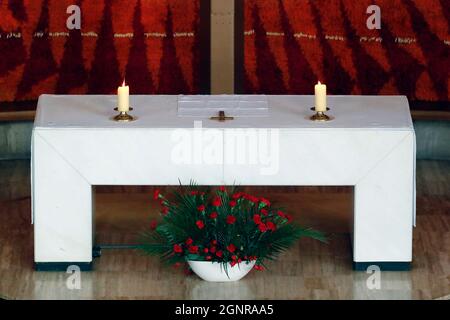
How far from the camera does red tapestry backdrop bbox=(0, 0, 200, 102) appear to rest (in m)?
8.08

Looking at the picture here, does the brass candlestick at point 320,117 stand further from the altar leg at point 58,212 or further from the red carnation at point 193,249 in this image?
the altar leg at point 58,212

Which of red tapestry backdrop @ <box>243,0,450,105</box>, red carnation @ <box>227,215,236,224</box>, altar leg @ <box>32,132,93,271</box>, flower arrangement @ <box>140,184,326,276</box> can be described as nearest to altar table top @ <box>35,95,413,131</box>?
altar leg @ <box>32,132,93,271</box>

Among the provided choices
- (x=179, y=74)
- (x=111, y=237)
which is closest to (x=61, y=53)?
(x=179, y=74)

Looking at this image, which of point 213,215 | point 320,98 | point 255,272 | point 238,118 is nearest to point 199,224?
point 213,215

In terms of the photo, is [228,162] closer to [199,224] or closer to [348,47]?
[199,224]

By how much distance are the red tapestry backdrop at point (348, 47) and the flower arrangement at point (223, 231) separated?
197 cm

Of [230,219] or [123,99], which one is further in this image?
[123,99]

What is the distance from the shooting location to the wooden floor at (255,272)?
20.6 ft

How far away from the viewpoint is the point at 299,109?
21.9 ft

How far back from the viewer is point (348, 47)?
321 inches

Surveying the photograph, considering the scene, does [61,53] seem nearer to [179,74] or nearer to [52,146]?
[179,74]

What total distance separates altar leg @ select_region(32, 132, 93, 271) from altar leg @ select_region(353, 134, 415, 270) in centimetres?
124

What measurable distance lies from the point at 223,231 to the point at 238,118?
59 centimetres

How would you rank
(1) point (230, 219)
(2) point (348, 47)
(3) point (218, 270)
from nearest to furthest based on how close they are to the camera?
1. (1) point (230, 219)
2. (3) point (218, 270)
3. (2) point (348, 47)
